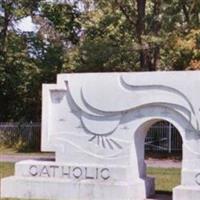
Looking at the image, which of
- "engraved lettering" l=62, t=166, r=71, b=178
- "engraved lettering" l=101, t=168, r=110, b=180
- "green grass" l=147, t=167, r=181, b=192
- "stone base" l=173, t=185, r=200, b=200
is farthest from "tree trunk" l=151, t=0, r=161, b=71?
"stone base" l=173, t=185, r=200, b=200

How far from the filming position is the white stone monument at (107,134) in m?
14.9

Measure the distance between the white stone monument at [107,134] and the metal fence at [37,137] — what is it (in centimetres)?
1808

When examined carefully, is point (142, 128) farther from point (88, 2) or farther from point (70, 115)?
point (88, 2)

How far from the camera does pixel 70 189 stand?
15516mm

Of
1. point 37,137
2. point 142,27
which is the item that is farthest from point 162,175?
point 37,137

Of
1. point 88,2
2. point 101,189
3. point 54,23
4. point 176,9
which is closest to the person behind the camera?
point 101,189

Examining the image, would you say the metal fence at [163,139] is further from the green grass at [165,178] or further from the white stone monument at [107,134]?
the white stone monument at [107,134]

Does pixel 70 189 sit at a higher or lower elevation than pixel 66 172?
lower

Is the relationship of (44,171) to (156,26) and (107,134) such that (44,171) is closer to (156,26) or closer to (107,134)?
(107,134)

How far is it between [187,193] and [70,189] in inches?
102

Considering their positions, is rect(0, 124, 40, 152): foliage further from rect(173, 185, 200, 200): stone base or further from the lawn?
rect(173, 185, 200, 200): stone base

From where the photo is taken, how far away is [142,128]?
15.6 metres

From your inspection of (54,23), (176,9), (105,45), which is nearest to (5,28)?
(54,23)

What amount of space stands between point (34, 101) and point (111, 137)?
24456 mm
